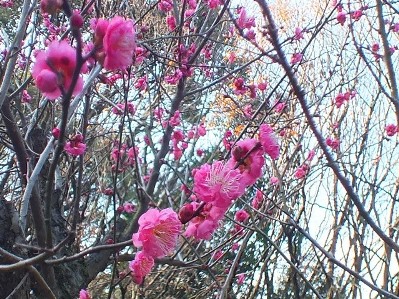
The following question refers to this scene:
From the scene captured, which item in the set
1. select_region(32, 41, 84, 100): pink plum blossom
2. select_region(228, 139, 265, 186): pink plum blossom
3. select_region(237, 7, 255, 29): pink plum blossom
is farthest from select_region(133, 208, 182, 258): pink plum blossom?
select_region(237, 7, 255, 29): pink plum blossom

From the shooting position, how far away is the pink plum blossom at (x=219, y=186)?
119cm

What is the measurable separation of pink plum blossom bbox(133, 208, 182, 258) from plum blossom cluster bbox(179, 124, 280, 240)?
0.13 ft

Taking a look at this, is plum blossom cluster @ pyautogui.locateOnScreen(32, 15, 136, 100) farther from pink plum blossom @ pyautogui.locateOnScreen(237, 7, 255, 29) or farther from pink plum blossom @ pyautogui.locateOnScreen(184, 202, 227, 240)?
pink plum blossom @ pyautogui.locateOnScreen(237, 7, 255, 29)

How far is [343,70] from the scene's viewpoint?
5.97 metres

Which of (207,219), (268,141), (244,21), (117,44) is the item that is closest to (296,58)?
(244,21)

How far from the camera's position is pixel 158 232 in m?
1.21

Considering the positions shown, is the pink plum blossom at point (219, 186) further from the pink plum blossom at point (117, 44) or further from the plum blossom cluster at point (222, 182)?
the pink plum blossom at point (117, 44)

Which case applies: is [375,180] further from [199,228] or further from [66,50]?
[66,50]

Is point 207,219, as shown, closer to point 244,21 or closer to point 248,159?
point 248,159

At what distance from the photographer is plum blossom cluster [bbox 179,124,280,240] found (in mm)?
1188

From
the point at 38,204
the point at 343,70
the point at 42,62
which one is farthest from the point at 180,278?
the point at 42,62

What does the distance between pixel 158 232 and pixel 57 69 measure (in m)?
0.42

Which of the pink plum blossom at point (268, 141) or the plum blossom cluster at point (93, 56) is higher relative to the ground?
the pink plum blossom at point (268, 141)

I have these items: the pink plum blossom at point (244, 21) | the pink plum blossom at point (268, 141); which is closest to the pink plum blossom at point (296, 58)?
the pink plum blossom at point (244, 21)
